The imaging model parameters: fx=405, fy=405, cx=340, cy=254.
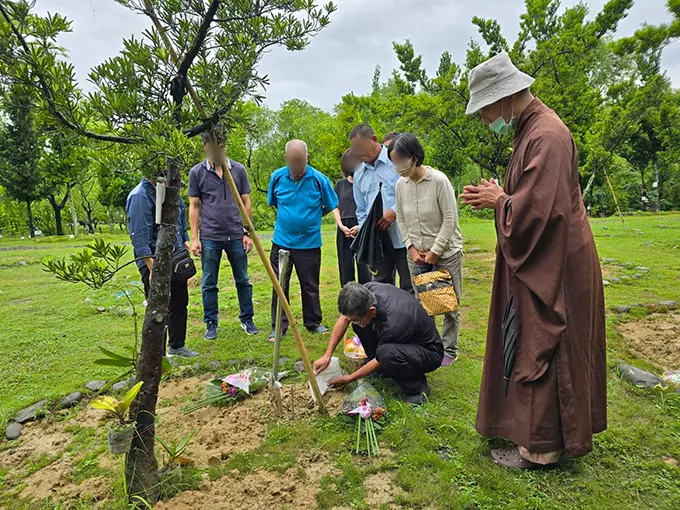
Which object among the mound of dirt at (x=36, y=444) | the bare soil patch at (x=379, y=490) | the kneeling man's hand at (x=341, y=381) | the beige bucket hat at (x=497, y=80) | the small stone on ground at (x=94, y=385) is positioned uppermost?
the beige bucket hat at (x=497, y=80)

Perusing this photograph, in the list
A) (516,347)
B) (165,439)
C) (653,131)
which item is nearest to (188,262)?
(165,439)

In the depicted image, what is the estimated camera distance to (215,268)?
4695 mm

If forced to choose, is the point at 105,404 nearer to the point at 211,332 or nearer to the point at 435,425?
the point at 435,425

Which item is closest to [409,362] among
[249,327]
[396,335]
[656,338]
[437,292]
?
[396,335]

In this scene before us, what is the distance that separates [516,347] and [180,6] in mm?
2528

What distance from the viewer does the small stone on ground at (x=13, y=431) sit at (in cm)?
303

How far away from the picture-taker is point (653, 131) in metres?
24.8

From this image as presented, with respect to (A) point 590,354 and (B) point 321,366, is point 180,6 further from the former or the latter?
(A) point 590,354

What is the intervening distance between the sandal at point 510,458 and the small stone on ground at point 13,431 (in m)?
3.44

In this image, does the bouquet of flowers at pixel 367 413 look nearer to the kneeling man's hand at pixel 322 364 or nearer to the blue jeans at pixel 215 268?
the kneeling man's hand at pixel 322 364

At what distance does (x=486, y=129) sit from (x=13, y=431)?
10908mm

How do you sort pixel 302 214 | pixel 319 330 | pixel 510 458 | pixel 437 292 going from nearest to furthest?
1. pixel 510 458
2. pixel 437 292
3. pixel 302 214
4. pixel 319 330

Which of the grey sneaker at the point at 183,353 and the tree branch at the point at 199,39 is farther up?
the tree branch at the point at 199,39

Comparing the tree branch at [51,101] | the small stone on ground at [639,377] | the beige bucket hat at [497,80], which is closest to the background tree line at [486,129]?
the tree branch at [51,101]
